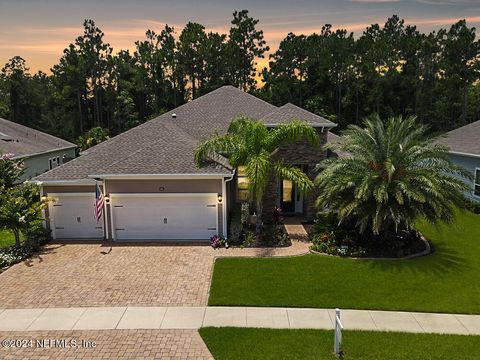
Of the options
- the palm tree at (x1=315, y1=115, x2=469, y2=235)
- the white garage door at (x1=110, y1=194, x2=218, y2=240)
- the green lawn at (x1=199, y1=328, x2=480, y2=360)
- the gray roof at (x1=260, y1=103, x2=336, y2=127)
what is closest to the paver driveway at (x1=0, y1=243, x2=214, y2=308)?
the white garage door at (x1=110, y1=194, x2=218, y2=240)

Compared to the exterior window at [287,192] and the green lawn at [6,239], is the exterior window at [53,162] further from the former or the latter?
the exterior window at [287,192]

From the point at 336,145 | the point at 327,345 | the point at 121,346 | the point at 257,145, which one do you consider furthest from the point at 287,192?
the point at 121,346

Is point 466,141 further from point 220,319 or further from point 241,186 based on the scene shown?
point 220,319

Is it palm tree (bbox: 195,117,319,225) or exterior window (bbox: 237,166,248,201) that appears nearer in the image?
palm tree (bbox: 195,117,319,225)

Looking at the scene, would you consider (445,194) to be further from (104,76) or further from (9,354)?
(104,76)

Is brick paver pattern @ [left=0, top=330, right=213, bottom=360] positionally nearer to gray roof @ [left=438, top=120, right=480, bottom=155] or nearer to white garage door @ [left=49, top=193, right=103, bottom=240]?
white garage door @ [left=49, top=193, right=103, bottom=240]

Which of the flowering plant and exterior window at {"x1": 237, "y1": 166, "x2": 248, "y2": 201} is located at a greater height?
exterior window at {"x1": 237, "y1": 166, "x2": 248, "y2": 201}

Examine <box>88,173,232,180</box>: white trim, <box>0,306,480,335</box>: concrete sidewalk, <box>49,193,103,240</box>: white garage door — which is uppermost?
<box>88,173,232,180</box>: white trim
